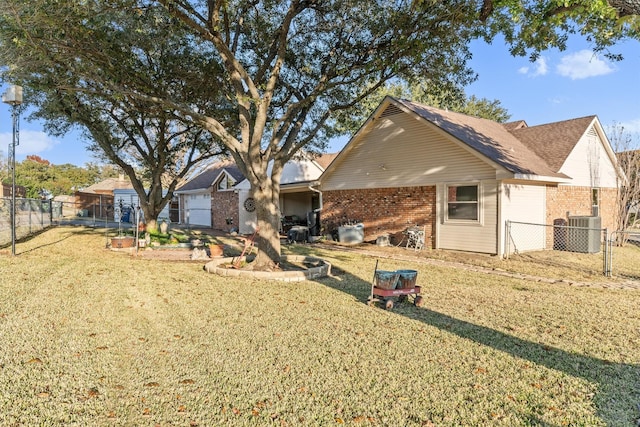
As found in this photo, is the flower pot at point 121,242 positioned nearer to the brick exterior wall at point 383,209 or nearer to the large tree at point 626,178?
the brick exterior wall at point 383,209

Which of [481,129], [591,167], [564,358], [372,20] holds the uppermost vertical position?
[372,20]

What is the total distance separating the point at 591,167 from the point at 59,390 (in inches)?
712

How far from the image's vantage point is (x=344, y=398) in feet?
10.8

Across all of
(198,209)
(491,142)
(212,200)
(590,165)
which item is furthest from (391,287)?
(198,209)

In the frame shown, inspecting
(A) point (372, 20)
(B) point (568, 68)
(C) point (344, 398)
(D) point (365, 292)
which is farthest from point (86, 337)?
(B) point (568, 68)

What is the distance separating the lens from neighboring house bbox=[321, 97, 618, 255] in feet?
39.6

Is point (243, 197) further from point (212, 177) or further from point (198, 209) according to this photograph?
point (198, 209)

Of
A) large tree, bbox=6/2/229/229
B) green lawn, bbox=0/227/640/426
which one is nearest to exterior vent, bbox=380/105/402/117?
large tree, bbox=6/2/229/229

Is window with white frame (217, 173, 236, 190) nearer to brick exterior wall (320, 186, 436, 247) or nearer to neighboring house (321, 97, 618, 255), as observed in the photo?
brick exterior wall (320, 186, 436, 247)

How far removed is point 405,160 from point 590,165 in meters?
7.71

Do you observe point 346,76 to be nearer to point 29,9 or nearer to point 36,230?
point 29,9

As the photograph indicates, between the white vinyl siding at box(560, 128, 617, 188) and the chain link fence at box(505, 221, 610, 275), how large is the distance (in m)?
2.43

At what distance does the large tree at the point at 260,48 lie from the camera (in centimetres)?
798

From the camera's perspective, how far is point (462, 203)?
12.7 meters
